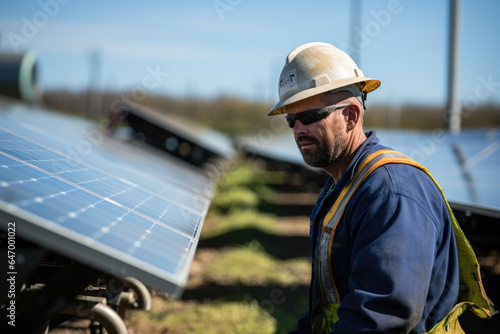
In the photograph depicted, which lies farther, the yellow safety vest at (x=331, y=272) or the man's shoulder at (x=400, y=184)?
the yellow safety vest at (x=331, y=272)

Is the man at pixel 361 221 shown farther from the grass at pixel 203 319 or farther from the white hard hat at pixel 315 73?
the grass at pixel 203 319

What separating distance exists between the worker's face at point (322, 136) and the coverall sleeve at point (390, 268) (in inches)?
18.6

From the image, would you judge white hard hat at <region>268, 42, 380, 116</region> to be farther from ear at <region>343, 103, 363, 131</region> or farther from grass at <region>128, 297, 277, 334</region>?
grass at <region>128, 297, 277, 334</region>

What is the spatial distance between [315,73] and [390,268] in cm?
97

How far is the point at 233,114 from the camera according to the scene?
5653cm

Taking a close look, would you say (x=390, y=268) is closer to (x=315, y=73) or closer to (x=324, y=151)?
(x=324, y=151)

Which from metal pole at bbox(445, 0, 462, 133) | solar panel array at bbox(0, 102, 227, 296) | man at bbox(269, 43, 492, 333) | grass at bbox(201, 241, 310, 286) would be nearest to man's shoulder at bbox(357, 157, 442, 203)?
man at bbox(269, 43, 492, 333)

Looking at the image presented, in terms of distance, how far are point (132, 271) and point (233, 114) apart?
2171 inches

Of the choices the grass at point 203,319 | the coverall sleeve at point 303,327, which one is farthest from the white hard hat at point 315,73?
the grass at point 203,319

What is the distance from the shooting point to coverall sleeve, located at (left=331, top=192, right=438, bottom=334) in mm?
1831

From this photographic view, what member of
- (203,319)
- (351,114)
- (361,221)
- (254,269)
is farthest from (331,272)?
(254,269)

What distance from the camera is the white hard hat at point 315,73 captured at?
2.34 metres

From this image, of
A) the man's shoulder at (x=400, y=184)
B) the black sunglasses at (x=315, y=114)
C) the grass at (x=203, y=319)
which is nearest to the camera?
the man's shoulder at (x=400, y=184)

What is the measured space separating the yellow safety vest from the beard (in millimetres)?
155
